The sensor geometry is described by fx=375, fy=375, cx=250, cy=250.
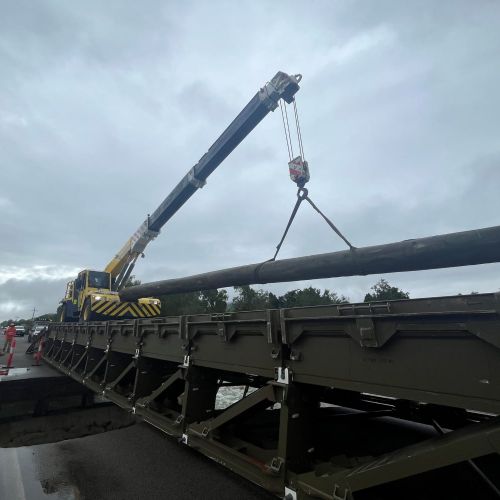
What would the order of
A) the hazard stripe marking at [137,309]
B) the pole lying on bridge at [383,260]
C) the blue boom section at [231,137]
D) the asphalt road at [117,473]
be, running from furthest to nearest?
the hazard stripe marking at [137,309], the blue boom section at [231,137], the asphalt road at [117,473], the pole lying on bridge at [383,260]

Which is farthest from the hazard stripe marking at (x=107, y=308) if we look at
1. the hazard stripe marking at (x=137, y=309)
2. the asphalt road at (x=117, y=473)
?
the asphalt road at (x=117, y=473)

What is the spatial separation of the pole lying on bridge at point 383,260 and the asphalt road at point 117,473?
232 centimetres

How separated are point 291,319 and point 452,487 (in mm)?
2183

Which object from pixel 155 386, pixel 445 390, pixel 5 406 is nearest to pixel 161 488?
pixel 155 386

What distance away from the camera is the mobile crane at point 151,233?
794 centimetres

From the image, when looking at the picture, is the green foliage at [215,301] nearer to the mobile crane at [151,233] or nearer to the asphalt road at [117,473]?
the mobile crane at [151,233]

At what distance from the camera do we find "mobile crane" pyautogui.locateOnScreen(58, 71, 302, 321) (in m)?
7.94

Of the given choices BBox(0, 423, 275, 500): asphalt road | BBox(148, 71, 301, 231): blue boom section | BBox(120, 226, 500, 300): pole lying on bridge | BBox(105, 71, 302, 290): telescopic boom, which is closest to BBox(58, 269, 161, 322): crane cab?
BBox(105, 71, 302, 290): telescopic boom

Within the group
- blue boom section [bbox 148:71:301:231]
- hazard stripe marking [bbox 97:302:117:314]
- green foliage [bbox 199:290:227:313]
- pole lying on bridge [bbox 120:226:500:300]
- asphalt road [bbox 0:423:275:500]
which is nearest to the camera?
pole lying on bridge [bbox 120:226:500:300]

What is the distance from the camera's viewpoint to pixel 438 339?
2018 mm

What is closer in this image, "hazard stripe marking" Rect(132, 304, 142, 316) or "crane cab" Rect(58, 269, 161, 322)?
"crane cab" Rect(58, 269, 161, 322)

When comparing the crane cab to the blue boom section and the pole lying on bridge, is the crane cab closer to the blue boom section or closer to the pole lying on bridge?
the blue boom section

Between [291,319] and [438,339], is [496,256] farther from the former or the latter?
[291,319]

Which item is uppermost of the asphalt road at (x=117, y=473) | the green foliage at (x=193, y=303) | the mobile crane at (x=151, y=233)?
the green foliage at (x=193, y=303)
